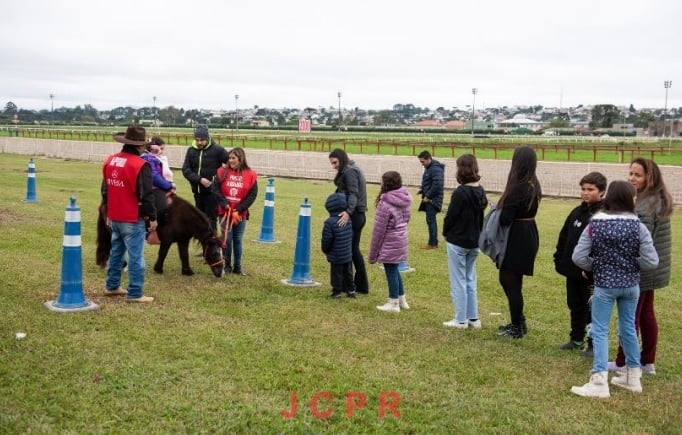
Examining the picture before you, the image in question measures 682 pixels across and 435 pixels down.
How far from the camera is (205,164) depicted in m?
9.55

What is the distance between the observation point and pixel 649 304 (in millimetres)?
5910

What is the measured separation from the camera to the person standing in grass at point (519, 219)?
255 inches

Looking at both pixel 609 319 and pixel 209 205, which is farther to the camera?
pixel 209 205

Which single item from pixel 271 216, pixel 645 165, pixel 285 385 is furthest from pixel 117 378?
pixel 271 216

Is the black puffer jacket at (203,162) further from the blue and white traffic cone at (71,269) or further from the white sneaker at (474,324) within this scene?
the white sneaker at (474,324)

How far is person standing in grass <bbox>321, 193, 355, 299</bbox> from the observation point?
802 centimetres

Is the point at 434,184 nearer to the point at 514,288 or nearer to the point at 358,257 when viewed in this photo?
the point at 358,257

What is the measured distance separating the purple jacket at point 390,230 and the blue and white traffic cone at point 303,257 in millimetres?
1534

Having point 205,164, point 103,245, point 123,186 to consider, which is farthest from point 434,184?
point 123,186

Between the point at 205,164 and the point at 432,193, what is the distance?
4.54m

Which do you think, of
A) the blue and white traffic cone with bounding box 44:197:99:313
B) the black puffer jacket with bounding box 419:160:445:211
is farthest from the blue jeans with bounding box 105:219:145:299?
the black puffer jacket with bounding box 419:160:445:211

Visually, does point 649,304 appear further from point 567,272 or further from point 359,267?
point 359,267

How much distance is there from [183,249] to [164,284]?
2.54ft

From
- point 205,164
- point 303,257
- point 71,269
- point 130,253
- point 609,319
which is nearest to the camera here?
point 609,319
